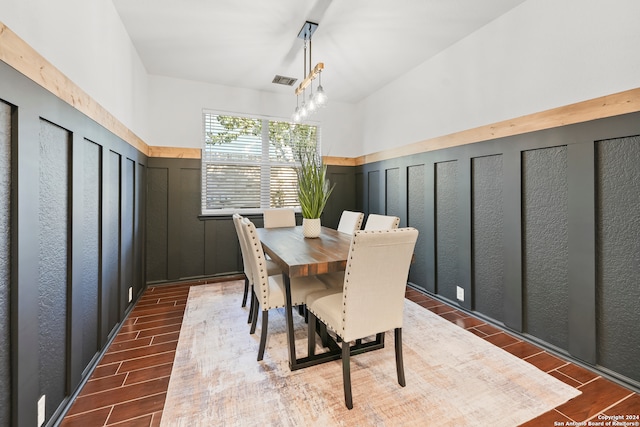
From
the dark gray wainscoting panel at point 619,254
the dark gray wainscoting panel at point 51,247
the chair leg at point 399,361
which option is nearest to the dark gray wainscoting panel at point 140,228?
the dark gray wainscoting panel at point 51,247

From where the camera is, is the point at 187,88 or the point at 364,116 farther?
the point at 364,116

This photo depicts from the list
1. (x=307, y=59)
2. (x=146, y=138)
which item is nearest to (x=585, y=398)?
(x=307, y=59)

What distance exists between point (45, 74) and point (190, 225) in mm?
2744

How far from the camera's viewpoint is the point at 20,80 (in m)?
1.14

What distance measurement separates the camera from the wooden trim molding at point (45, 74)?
1087 mm

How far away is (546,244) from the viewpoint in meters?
2.20

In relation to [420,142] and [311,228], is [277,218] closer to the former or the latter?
[311,228]

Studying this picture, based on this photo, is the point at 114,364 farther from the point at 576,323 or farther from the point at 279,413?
the point at 576,323

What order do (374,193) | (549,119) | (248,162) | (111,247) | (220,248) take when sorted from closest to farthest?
(549,119)
(111,247)
(220,248)
(248,162)
(374,193)

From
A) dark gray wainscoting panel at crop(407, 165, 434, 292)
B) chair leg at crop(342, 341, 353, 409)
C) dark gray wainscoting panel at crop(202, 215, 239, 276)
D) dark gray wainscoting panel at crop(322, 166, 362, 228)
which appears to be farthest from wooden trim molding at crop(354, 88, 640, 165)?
dark gray wainscoting panel at crop(202, 215, 239, 276)

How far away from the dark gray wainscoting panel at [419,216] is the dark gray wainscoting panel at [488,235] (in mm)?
654

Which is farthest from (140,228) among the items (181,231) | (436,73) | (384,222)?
(436,73)

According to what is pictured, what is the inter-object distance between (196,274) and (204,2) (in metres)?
3.14

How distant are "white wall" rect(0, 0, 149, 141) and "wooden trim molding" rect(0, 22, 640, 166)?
0.07 meters
